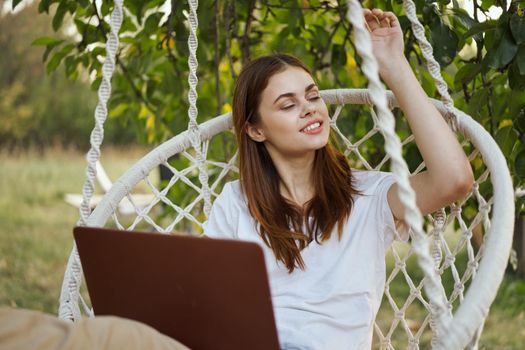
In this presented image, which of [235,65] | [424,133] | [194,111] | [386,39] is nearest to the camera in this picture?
[424,133]

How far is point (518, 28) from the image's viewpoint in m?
1.52

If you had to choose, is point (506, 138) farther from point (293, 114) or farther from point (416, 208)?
point (416, 208)

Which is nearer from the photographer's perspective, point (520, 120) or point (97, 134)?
point (97, 134)

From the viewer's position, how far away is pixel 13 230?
5.39 metres

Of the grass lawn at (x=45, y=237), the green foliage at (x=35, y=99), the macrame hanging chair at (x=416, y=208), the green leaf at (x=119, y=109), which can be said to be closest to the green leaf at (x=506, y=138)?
the macrame hanging chair at (x=416, y=208)

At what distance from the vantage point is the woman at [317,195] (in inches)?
54.4

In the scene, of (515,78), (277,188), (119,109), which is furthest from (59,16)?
(515,78)

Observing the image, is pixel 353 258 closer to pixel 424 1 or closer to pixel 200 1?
pixel 424 1

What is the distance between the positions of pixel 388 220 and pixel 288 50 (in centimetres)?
103

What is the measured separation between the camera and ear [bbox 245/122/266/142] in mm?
1634

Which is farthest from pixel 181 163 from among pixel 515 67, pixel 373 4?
pixel 515 67

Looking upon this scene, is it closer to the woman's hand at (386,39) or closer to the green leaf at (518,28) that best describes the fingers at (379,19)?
the woman's hand at (386,39)

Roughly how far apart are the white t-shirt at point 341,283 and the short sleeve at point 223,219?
9 centimetres

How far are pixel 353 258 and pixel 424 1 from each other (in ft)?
2.17
